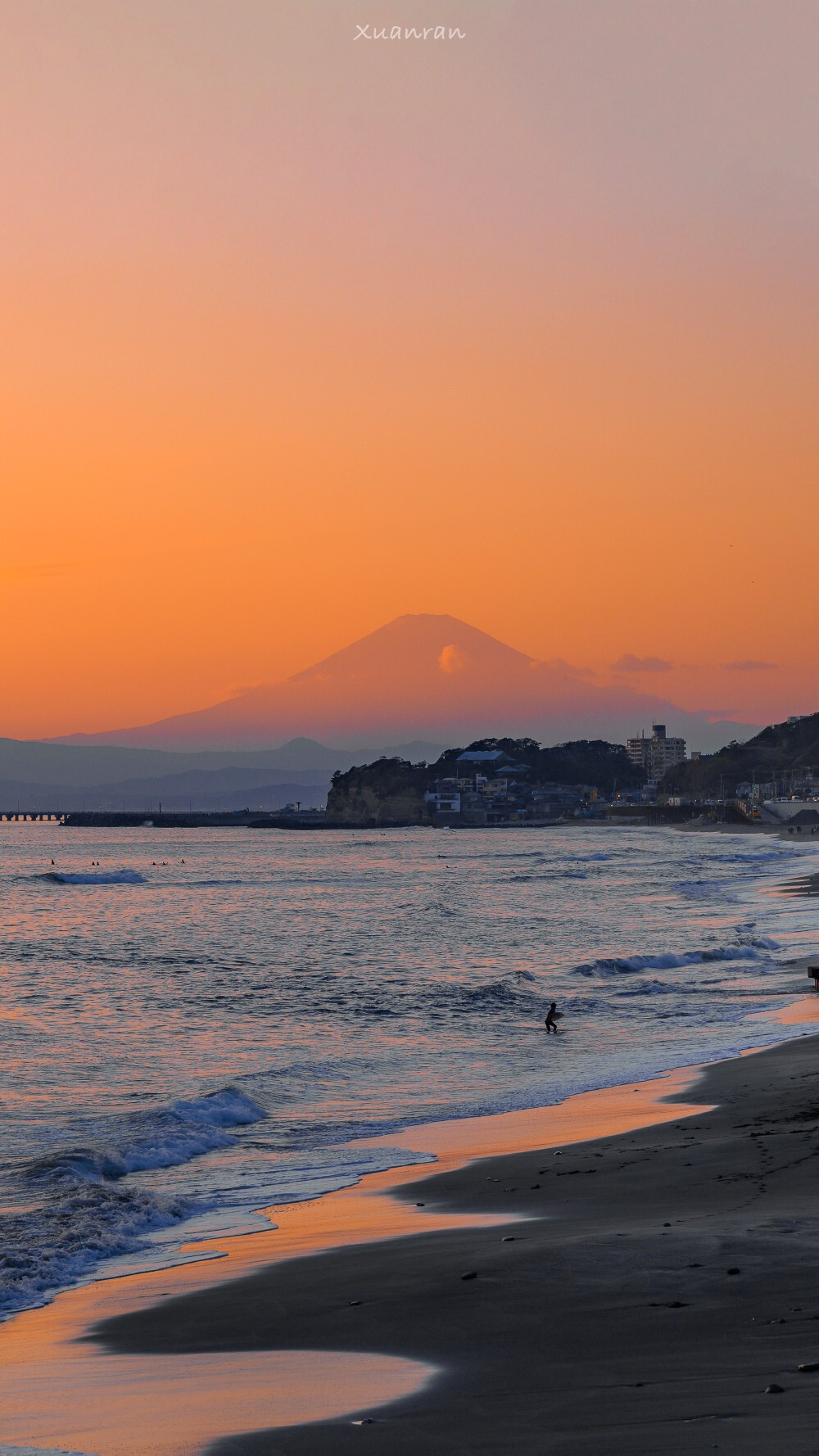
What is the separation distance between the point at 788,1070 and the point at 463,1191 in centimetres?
754

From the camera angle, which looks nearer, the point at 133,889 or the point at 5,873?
the point at 133,889

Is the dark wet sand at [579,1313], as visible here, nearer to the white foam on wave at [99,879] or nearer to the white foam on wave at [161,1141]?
the white foam on wave at [161,1141]

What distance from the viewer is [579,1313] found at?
298 inches

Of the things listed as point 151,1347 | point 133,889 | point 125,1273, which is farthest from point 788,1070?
point 133,889

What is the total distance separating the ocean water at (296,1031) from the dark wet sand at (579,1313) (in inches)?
77.1

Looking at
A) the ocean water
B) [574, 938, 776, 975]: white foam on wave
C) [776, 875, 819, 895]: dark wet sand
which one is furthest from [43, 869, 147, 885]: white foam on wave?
[574, 938, 776, 975]: white foam on wave

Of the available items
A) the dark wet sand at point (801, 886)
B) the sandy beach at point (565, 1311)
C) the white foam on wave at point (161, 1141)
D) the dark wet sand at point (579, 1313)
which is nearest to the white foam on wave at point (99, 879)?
the dark wet sand at point (801, 886)

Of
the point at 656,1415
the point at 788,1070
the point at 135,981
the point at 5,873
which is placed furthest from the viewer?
the point at 5,873

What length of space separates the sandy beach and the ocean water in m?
1.84

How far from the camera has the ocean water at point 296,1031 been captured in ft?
42.6

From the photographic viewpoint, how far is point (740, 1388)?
593cm

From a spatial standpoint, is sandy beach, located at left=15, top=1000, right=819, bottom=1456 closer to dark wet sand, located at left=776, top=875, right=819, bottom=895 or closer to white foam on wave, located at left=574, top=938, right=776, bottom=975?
white foam on wave, located at left=574, top=938, right=776, bottom=975

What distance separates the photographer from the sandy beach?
19.0ft

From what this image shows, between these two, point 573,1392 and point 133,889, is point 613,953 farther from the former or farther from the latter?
point 133,889
